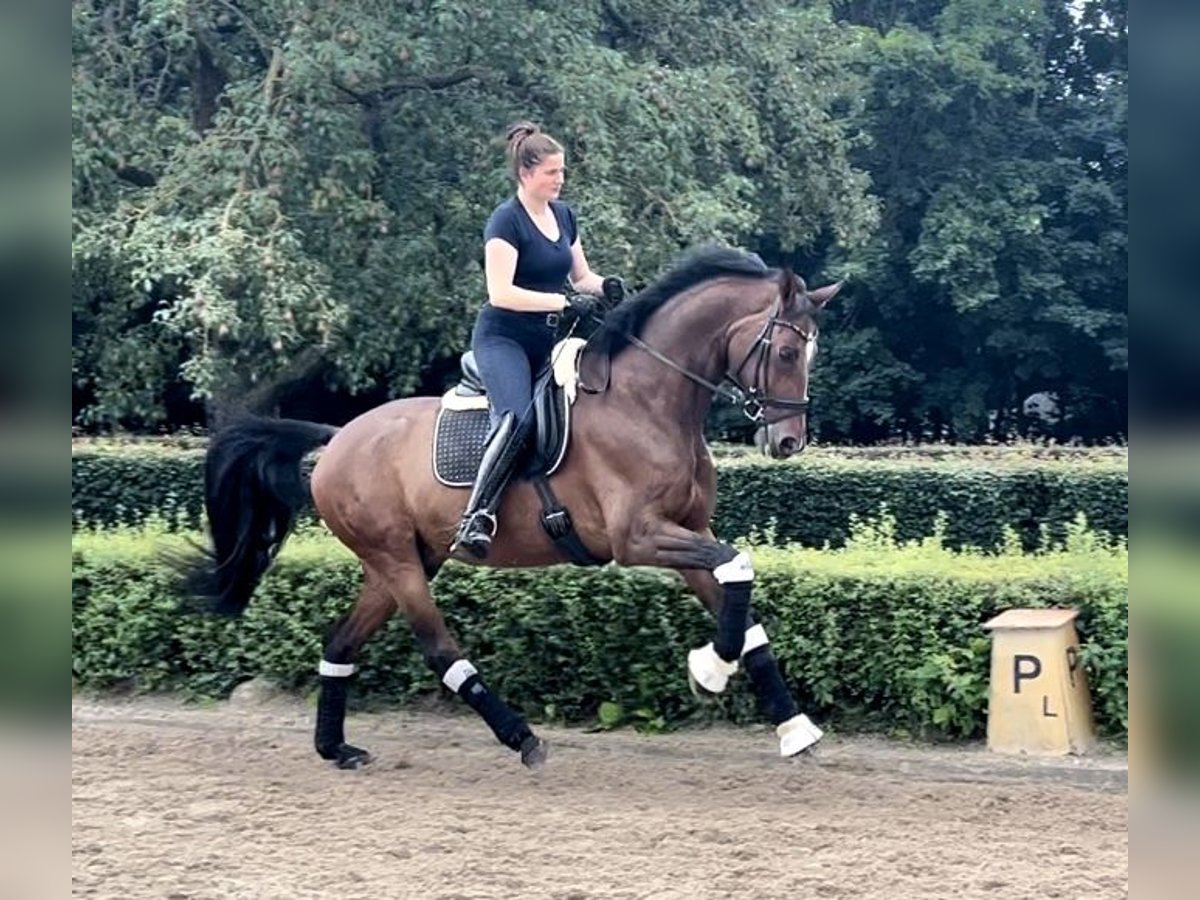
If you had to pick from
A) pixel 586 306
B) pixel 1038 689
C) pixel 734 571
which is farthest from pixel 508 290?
pixel 1038 689

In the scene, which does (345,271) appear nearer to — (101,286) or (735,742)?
(101,286)

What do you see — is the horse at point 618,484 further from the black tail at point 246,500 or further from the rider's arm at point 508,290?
the rider's arm at point 508,290

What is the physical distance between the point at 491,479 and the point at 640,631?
1.49m

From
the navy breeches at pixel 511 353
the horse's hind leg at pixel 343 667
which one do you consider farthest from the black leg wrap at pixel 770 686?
the horse's hind leg at pixel 343 667

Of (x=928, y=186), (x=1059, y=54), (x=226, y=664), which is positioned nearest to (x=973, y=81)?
(x=928, y=186)

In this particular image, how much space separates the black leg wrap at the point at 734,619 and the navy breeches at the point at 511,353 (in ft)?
Answer: 4.28

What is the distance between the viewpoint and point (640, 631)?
7.52 meters

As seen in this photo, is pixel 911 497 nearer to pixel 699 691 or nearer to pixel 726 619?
pixel 699 691

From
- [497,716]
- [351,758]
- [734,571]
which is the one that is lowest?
[351,758]

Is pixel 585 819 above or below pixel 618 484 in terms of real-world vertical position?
below

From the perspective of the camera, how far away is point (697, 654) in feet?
20.3

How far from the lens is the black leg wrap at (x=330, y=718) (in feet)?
23.6

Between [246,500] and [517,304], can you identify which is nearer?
[517,304]
